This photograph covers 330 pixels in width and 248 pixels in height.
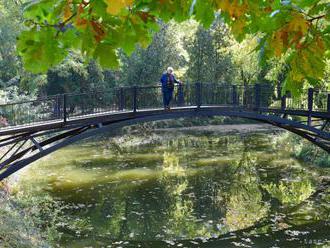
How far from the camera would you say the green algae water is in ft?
38.4

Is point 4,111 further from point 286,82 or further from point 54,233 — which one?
point 286,82

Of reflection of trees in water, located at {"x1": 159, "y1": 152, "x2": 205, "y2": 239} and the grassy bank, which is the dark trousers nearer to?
reflection of trees in water, located at {"x1": 159, "y1": 152, "x2": 205, "y2": 239}

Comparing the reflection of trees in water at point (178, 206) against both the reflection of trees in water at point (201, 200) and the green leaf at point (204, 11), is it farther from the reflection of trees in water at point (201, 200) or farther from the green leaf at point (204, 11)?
the green leaf at point (204, 11)

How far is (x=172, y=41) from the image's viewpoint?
3262 cm

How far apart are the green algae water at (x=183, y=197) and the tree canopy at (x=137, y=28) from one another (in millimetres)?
9292

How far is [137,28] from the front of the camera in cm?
232

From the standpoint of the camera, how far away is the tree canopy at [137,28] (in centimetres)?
206

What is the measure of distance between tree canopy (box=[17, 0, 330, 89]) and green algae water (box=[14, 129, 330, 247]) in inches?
366

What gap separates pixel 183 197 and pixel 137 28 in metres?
13.0

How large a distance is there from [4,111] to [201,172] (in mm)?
9002

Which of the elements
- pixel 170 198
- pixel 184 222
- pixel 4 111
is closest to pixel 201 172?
pixel 170 198

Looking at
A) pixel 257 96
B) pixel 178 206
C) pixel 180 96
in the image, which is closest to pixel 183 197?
pixel 178 206

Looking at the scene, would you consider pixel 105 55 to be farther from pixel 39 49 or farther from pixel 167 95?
pixel 167 95

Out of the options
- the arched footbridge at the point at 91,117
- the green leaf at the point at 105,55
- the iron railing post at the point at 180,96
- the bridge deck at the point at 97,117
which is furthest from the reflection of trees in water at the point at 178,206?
the green leaf at the point at 105,55
